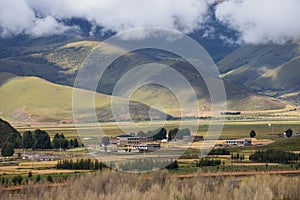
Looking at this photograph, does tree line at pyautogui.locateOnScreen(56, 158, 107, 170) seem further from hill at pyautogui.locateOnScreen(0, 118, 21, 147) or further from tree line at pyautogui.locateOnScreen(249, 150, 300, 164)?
hill at pyautogui.locateOnScreen(0, 118, 21, 147)

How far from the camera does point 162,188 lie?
67312mm

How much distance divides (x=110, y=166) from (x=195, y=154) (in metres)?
30.4

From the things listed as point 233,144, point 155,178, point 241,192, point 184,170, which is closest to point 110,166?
point 184,170

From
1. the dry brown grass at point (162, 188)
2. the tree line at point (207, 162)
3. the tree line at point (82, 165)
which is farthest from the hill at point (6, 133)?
the dry brown grass at point (162, 188)

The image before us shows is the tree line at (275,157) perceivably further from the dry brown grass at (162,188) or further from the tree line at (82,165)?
the dry brown grass at (162,188)

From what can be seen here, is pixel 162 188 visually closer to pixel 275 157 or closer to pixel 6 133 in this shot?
pixel 275 157

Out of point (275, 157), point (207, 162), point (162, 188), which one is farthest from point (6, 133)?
point (162, 188)

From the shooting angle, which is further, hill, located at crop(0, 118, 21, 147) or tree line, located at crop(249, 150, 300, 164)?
hill, located at crop(0, 118, 21, 147)

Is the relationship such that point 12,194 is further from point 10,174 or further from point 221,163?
point 221,163

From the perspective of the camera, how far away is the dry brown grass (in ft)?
202

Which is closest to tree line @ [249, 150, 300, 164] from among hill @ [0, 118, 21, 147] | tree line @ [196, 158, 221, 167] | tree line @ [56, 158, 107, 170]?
tree line @ [196, 158, 221, 167]

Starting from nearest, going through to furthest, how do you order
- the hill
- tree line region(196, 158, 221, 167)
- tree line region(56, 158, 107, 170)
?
tree line region(56, 158, 107, 170), tree line region(196, 158, 221, 167), the hill

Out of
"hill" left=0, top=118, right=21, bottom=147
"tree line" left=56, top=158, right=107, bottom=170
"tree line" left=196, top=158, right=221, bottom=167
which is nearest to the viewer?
"tree line" left=56, top=158, right=107, bottom=170

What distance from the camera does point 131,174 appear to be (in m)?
76.9
